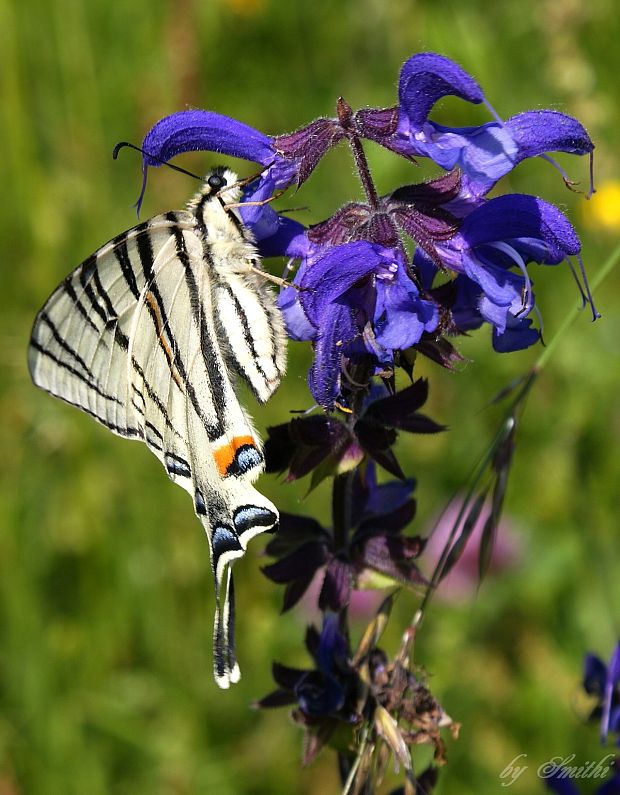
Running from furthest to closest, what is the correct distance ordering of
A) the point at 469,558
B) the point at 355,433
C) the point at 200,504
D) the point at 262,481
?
the point at 469,558 < the point at 262,481 < the point at 200,504 < the point at 355,433

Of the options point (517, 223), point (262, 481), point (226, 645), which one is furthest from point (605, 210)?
point (226, 645)

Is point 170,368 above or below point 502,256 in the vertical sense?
below

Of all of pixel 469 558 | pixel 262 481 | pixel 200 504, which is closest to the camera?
pixel 200 504

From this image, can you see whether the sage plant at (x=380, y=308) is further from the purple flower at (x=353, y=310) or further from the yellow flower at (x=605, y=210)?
the yellow flower at (x=605, y=210)

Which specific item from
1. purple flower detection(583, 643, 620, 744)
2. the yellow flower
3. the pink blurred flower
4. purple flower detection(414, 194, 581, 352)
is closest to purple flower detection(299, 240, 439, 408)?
purple flower detection(414, 194, 581, 352)

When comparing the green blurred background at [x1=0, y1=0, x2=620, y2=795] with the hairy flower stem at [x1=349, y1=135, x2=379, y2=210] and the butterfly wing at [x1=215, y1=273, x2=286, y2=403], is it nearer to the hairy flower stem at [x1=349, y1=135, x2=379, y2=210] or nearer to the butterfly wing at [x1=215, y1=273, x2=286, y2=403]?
the butterfly wing at [x1=215, y1=273, x2=286, y2=403]

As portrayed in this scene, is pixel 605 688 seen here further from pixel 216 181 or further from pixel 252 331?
pixel 216 181
